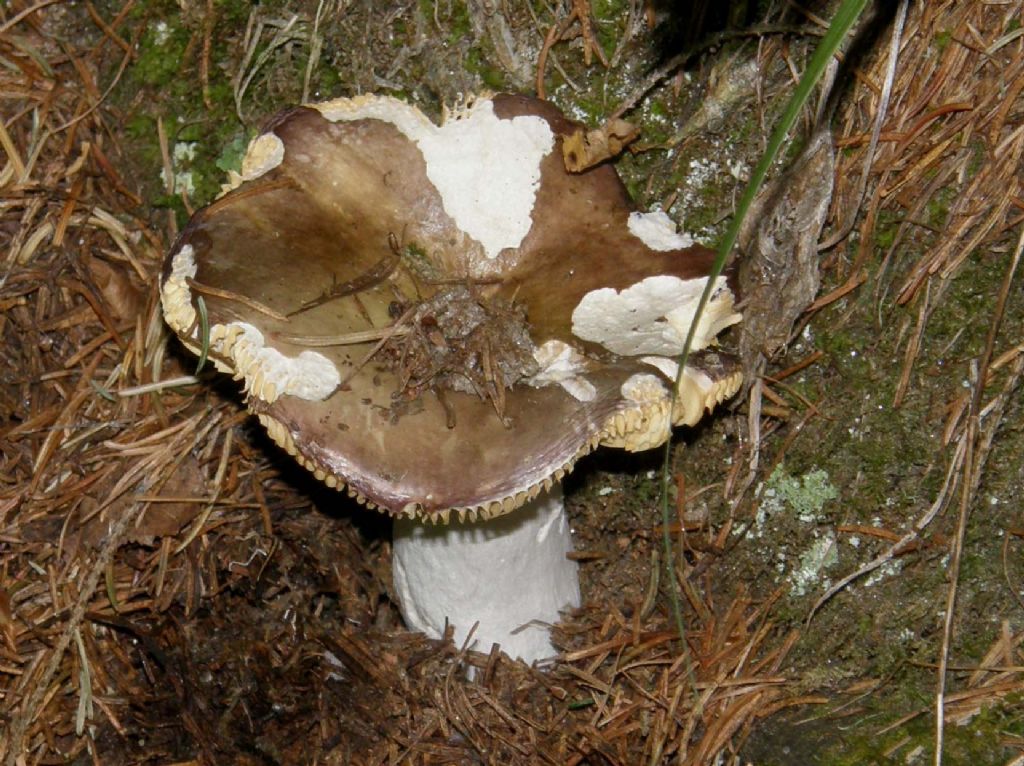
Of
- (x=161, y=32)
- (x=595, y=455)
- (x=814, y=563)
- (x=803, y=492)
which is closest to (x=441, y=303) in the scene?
(x=595, y=455)

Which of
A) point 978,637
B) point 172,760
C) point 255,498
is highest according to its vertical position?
point 978,637

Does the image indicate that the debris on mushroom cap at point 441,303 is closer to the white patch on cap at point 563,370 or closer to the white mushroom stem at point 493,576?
the white patch on cap at point 563,370

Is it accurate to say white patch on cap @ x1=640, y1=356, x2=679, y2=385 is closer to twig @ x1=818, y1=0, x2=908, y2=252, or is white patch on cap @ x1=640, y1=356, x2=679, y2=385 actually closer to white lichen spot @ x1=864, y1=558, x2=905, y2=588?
twig @ x1=818, y1=0, x2=908, y2=252

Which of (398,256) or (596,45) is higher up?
(596,45)

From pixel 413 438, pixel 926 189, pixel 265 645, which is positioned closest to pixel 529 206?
pixel 413 438

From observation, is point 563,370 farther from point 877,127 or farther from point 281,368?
point 877,127

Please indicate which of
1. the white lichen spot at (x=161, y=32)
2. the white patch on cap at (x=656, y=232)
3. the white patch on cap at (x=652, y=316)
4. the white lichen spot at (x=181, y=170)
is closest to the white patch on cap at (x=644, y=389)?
the white patch on cap at (x=652, y=316)

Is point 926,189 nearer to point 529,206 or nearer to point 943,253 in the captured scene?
point 943,253
